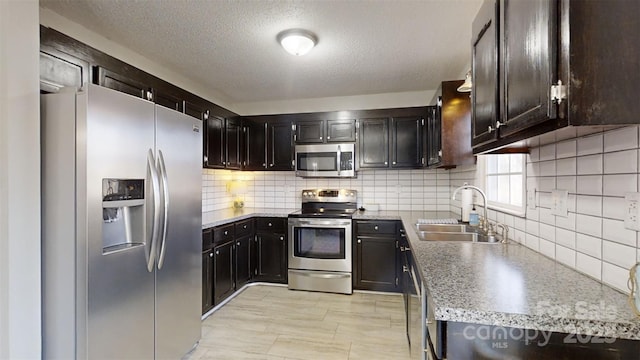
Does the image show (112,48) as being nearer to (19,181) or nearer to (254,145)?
(19,181)

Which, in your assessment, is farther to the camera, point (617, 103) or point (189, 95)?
point (189, 95)

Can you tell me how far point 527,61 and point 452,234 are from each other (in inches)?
63.8

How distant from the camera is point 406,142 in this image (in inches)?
152

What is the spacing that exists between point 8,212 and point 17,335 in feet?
1.91

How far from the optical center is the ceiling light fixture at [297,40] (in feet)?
7.74

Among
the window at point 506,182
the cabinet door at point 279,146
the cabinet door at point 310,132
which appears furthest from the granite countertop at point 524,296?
the cabinet door at point 279,146

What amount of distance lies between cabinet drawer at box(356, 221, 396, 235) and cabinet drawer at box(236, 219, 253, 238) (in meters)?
1.30

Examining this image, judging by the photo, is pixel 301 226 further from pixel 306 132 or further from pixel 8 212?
pixel 8 212

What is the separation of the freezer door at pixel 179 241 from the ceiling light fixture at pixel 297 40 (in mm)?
916

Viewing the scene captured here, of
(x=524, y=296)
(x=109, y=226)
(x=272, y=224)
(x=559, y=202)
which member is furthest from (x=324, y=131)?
(x=524, y=296)

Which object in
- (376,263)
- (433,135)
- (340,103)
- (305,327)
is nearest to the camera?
(305,327)

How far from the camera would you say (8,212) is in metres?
1.44

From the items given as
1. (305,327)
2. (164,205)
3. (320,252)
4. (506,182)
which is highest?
(506,182)

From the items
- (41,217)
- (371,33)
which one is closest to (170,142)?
(41,217)
